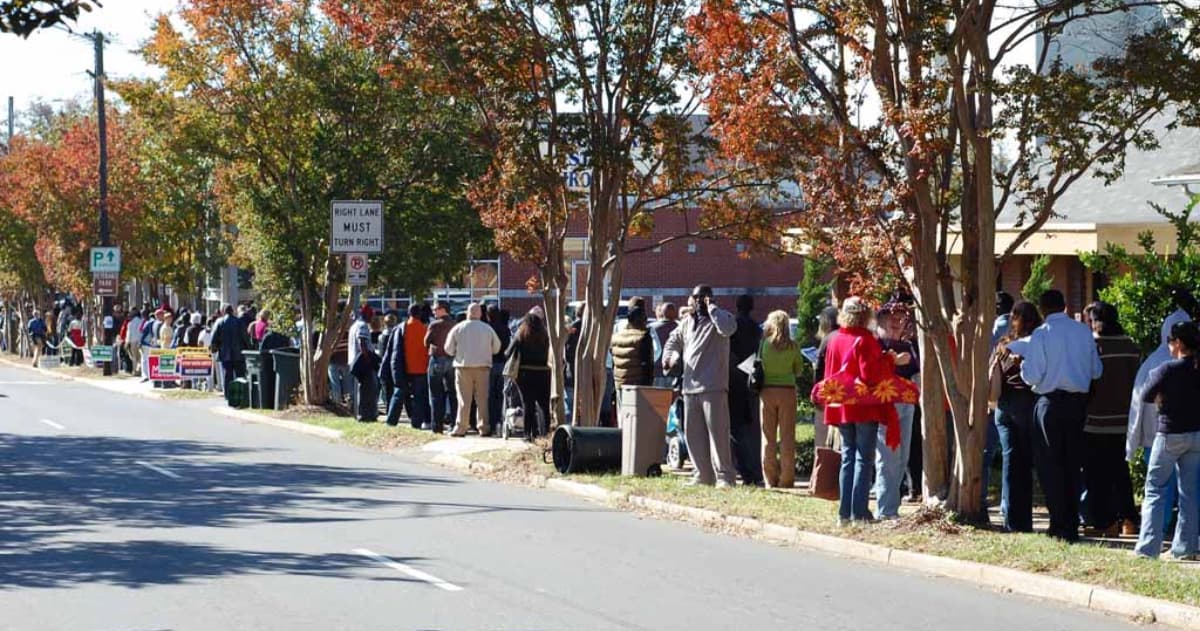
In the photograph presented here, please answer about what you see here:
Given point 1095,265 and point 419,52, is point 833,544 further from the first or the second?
point 419,52

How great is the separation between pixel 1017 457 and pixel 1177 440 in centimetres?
164

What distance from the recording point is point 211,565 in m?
12.0

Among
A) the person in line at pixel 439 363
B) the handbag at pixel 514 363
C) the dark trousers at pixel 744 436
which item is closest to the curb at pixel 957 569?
the dark trousers at pixel 744 436

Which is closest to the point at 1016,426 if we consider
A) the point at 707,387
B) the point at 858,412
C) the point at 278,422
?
the point at 858,412

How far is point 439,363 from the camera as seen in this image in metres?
23.9

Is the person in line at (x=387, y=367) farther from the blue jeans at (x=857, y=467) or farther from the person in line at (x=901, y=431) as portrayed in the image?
the blue jeans at (x=857, y=467)

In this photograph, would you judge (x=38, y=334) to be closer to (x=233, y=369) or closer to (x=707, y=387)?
(x=233, y=369)

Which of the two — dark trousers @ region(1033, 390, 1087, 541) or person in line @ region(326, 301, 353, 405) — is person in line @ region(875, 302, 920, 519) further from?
person in line @ region(326, 301, 353, 405)

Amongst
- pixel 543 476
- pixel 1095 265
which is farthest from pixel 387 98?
pixel 1095 265

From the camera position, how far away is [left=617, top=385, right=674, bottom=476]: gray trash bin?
17422 mm

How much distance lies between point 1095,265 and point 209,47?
17.0 m

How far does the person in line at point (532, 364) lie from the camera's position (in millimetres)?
21781

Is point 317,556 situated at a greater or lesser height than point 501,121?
lesser

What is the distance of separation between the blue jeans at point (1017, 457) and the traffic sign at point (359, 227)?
13.4 m
